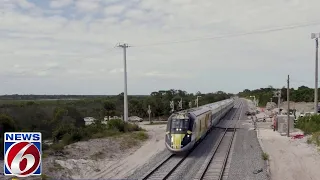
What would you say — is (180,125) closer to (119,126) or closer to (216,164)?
(216,164)

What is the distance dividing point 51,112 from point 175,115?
40159 millimetres

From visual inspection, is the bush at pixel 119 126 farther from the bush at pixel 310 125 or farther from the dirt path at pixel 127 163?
the bush at pixel 310 125

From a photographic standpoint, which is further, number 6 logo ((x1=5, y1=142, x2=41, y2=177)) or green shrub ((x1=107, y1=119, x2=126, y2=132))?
green shrub ((x1=107, y1=119, x2=126, y2=132))

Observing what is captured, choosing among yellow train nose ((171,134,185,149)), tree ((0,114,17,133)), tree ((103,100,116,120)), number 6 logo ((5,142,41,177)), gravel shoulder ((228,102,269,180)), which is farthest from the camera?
tree ((103,100,116,120))

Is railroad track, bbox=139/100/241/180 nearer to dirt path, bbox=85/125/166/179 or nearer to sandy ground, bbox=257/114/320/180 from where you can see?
dirt path, bbox=85/125/166/179

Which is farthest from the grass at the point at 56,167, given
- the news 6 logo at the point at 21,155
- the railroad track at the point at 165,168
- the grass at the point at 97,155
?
the news 6 logo at the point at 21,155

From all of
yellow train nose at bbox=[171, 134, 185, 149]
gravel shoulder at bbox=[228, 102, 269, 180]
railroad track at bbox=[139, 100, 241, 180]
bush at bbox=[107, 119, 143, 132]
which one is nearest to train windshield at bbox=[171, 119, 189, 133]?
yellow train nose at bbox=[171, 134, 185, 149]

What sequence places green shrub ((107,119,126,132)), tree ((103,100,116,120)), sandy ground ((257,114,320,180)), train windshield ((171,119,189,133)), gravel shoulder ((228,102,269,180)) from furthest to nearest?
1. tree ((103,100,116,120))
2. green shrub ((107,119,126,132))
3. train windshield ((171,119,189,133))
4. sandy ground ((257,114,320,180))
5. gravel shoulder ((228,102,269,180))

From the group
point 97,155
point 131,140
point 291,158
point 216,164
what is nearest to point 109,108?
point 131,140

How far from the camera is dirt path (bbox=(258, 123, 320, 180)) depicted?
1856cm

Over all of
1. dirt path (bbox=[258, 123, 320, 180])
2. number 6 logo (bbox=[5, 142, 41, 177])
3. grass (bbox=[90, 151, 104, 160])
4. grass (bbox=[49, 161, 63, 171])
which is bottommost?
dirt path (bbox=[258, 123, 320, 180])

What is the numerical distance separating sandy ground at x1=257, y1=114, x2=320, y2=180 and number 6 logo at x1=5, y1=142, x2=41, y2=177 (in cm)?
1541

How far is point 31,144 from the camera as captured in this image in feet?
14.8

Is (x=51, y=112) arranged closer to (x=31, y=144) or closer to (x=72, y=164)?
(x=72, y=164)
